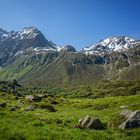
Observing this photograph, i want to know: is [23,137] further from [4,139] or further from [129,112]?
[129,112]

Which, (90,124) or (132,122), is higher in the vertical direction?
(132,122)

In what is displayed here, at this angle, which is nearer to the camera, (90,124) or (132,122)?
(132,122)

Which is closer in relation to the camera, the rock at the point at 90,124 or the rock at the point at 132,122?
the rock at the point at 132,122

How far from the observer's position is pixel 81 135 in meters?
30.8

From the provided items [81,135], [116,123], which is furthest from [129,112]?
[81,135]

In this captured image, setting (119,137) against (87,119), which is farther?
(87,119)

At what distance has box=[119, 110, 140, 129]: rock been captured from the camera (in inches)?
1481

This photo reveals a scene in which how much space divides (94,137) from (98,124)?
29.6ft

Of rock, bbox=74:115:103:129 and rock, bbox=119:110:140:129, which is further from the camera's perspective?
rock, bbox=74:115:103:129

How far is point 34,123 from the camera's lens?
36250mm

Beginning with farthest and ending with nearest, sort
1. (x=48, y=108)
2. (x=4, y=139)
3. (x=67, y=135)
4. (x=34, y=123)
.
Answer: (x=48, y=108) < (x=34, y=123) < (x=67, y=135) < (x=4, y=139)

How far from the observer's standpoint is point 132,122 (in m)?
37.8

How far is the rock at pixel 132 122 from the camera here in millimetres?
37625

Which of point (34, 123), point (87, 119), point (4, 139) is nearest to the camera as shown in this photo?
point (4, 139)
